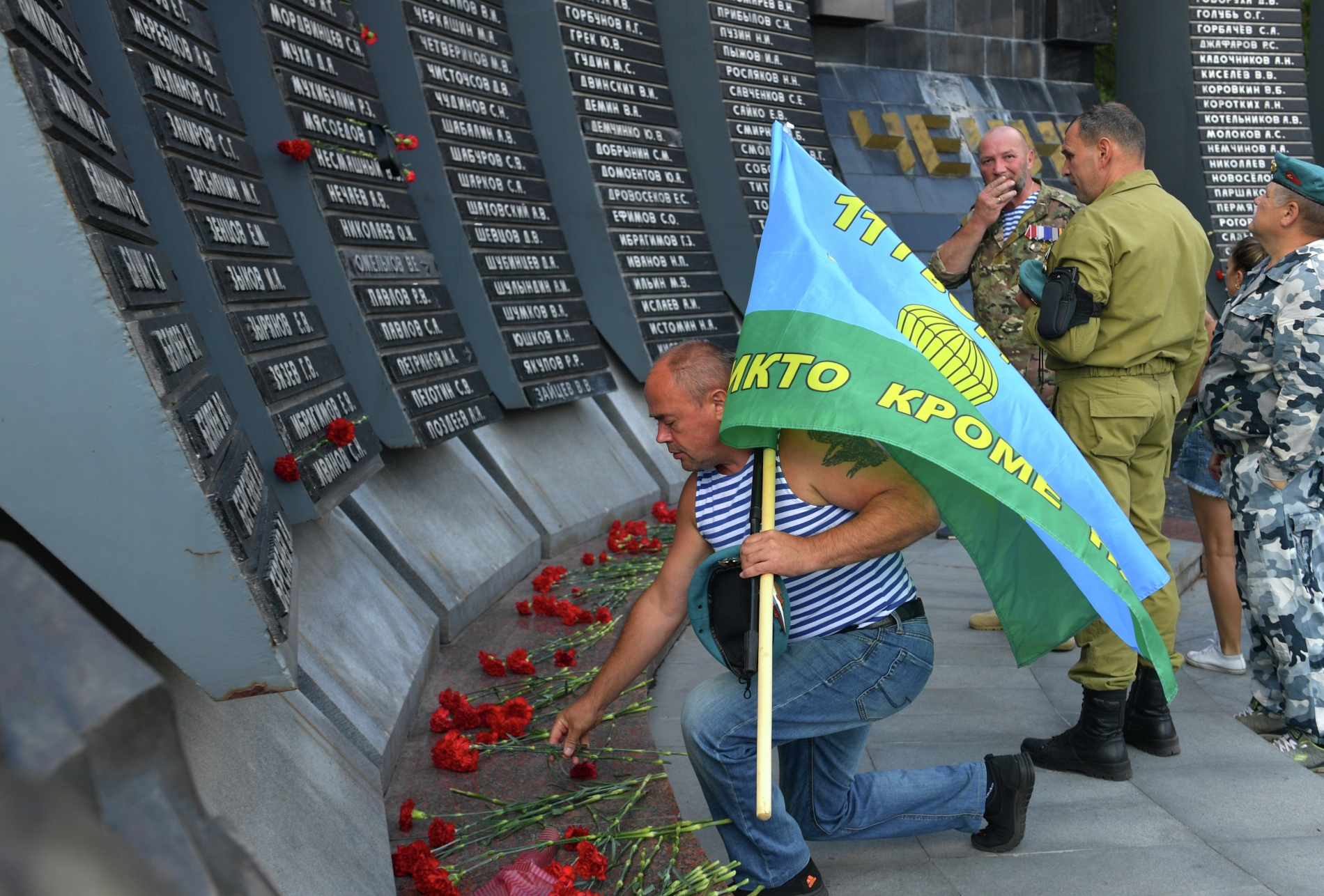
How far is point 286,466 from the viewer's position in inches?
130

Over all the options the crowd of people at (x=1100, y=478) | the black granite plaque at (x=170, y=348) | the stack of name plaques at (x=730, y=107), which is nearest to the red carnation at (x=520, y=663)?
the crowd of people at (x=1100, y=478)

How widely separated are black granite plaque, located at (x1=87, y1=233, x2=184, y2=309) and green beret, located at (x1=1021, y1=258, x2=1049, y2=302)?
259 centimetres

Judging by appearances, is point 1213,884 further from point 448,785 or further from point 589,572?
point 589,572

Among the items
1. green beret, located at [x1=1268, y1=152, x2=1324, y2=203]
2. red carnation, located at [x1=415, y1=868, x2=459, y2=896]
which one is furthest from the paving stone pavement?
green beret, located at [x1=1268, y1=152, x2=1324, y2=203]

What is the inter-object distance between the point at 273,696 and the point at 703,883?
3.67 feet

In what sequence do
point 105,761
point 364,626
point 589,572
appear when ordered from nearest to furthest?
point 105,761 < point 364,626 < point 589,572

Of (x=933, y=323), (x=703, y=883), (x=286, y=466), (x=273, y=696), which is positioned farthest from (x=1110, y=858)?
(x=286, y=466)

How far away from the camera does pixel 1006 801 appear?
2.94 m

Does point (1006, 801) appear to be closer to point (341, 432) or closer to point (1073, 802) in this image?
point (1073, 802)

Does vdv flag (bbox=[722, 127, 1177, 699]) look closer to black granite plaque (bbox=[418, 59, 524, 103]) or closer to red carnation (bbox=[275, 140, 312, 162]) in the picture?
red carnation (bbox=[275, 140, 312, 162])

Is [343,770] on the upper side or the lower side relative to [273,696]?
lower

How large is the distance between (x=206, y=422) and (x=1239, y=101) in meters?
11.7

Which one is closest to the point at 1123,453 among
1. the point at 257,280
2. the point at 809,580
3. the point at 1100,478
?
the point at 1100,478

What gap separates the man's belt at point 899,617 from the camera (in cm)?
280
